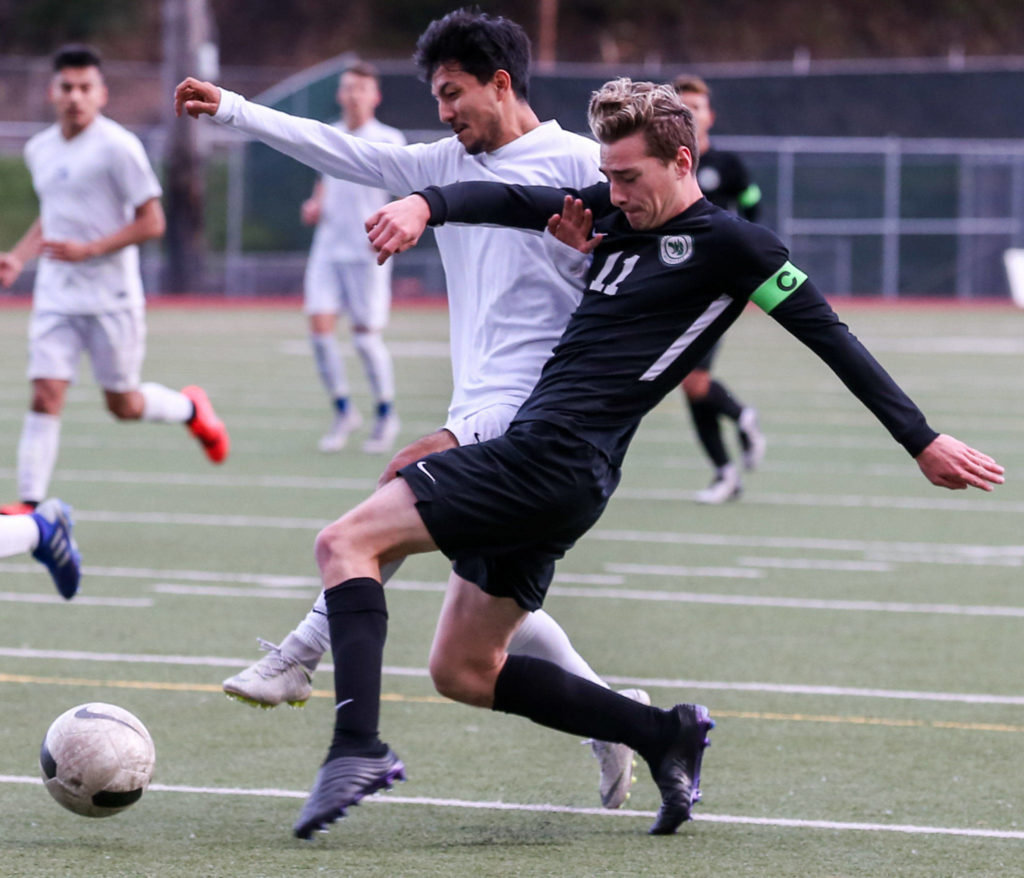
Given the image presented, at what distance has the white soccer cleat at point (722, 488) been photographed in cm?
1122

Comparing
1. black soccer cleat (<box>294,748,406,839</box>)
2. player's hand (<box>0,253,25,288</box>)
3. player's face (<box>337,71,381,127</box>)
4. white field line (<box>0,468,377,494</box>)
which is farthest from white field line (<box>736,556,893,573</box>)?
player's face (<box>337,71,381,127</box>)

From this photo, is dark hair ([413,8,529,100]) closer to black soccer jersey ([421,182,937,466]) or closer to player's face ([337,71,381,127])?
black soccer jersey ([421,182,937,466])

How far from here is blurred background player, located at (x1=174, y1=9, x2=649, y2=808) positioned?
4.85m

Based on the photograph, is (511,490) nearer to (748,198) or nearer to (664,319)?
(664,319)

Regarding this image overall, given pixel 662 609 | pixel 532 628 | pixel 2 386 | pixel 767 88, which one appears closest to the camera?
pixel 532 628

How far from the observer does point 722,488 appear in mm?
11227

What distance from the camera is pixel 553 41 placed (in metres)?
60.2

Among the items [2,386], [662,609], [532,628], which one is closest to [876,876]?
[532,628]

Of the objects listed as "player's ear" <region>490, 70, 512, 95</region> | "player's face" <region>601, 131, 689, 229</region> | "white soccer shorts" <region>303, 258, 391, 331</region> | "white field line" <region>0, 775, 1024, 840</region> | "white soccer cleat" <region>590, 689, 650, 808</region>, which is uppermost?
"player's ear" <region>490, 70, 512, 95</region>

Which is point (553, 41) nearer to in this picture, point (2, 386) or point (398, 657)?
point (2, 386)

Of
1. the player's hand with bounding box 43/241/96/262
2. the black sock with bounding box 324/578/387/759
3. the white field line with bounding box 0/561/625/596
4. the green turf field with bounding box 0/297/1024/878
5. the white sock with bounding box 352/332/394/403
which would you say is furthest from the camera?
the white sock with bounding box 352/332/394/403

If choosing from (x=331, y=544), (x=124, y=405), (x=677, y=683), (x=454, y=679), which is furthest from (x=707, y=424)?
(x=331, y=544)

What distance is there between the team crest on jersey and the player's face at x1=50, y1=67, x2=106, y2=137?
527 centimetres

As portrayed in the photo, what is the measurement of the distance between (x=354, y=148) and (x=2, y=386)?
13.5 meters
